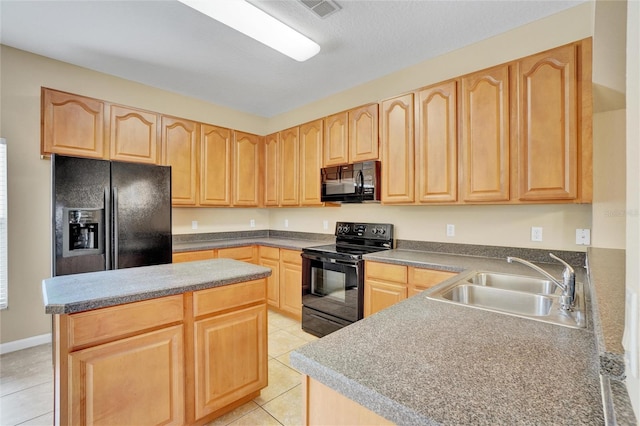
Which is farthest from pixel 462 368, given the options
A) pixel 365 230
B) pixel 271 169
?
pixel 271 169

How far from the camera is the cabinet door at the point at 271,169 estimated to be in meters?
4.07

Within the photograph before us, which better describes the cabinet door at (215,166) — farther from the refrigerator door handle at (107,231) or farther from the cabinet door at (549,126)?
the cabinet door at (549,126)

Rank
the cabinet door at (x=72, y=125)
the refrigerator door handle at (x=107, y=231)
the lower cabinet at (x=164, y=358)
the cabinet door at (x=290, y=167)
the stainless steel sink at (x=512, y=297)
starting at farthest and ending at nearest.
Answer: the cabinet door at (x=290, y=167) < the cabinet door at (x=72, y=125) < the refrigerator door handle at (x=107, y=231) < the lower cabinet at (x=164, y=358) < the stainless steel sink at (x=512, y=297)

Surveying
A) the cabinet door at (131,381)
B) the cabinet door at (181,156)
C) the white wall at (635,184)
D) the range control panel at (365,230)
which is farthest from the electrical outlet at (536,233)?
the cabinet door at (181,156)

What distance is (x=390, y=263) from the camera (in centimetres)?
249

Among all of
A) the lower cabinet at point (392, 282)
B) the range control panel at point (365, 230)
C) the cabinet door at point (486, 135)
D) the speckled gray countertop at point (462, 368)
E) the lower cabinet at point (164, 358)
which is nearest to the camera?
the speckled gray countertop at point (462, 368)

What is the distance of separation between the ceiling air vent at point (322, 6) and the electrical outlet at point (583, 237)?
7.84 feet

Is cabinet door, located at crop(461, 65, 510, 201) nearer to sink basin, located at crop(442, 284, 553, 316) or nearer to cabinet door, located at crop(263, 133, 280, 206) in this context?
sink basin, located at crop(442, 284, 553, 316)

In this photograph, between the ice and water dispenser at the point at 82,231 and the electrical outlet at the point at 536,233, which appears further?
the ice and water dispenser at the point at 82,231

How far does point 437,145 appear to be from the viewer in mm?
2520

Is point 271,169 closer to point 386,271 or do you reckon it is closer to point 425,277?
point 386,271

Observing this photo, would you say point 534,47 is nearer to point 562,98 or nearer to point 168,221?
point 562,98

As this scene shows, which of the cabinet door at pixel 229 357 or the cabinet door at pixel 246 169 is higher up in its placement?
the cabinet door at pixel 246 169

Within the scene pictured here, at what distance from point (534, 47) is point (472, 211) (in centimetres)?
137
